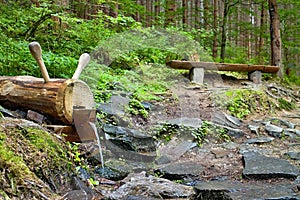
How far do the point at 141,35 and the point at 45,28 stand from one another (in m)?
3.07

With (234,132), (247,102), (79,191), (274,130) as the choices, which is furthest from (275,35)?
(79,191)

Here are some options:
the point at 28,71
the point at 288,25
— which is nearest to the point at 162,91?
the point at 28,71

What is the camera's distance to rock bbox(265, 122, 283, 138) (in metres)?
6.27

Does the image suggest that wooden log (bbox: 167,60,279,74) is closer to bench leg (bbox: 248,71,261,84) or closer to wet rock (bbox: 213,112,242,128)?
bench leg (bbox: 248,71,261,84)

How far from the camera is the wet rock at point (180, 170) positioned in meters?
4.19

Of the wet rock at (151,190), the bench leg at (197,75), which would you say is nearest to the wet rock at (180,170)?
the wet rock at (151,190)

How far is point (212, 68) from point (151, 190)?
6281 millimetres

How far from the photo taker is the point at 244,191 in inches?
130

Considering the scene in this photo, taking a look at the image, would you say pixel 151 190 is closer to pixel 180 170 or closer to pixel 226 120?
pixel 180 170

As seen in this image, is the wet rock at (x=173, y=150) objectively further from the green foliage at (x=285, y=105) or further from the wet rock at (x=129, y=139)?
the green foliage at (x=285, y=105)

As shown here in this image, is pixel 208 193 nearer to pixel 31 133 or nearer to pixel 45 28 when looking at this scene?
pixel 31 133

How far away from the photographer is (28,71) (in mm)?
5195

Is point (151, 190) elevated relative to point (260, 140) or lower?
elevated

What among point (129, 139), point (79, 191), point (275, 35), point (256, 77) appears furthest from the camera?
point (275, 35)
